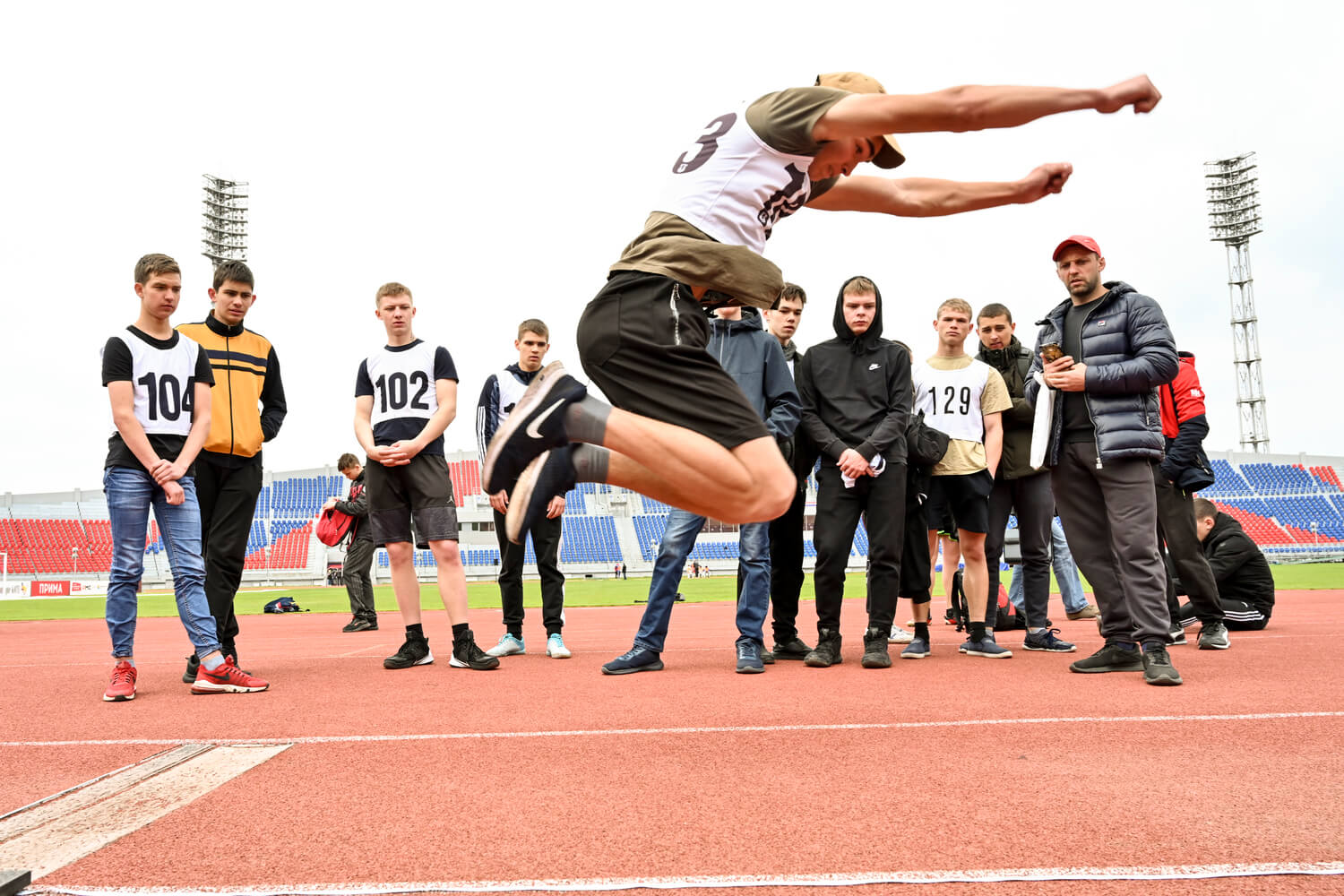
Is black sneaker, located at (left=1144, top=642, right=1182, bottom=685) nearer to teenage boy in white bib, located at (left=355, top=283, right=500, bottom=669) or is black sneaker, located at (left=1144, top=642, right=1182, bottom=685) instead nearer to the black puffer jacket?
the black puffer jacket

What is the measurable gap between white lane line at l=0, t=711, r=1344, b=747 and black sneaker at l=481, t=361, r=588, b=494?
1.15 metres

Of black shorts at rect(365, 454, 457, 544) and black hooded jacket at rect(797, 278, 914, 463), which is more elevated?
black hooded jacket at rect(797, 278, 914, 463)

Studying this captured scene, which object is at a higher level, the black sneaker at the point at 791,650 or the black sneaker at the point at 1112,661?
the black sneaker at the point at 1112,661

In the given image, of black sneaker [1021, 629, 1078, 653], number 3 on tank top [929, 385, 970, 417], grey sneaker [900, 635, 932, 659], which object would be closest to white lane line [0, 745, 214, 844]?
grey sneaker [900, 635, 932, 659]

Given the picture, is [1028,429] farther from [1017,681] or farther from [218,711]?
[218,711]

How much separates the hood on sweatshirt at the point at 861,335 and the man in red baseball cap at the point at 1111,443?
3.19ft

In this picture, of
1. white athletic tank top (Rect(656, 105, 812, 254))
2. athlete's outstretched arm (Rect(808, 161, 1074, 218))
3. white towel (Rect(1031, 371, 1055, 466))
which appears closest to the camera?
white athletic tank top (Rect(656, 105, 812, 254))

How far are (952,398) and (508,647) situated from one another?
3618 millimetres

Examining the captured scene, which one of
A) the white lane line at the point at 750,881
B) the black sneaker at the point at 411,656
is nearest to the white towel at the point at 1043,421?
the white lane line at the point at 750,881

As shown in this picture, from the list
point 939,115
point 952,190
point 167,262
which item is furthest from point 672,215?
point 167,262

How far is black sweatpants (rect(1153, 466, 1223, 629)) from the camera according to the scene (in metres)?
6.42

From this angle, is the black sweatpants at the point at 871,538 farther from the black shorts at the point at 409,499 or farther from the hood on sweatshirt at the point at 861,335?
the black shorts at the point at 409,499

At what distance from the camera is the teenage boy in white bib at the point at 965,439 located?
6582 mm

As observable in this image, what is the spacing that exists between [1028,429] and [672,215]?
4786 mm
